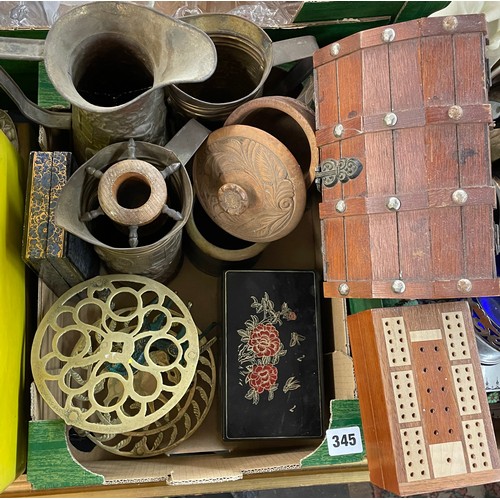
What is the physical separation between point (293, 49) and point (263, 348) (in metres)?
0.63

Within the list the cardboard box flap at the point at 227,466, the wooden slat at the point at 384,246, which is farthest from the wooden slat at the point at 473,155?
the cardboard box flap at the point at 227,466

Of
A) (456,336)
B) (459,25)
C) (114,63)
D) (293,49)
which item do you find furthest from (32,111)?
(456,336)

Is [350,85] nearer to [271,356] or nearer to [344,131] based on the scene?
[344,131]

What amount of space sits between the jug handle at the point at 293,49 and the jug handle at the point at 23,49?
440 millimetres

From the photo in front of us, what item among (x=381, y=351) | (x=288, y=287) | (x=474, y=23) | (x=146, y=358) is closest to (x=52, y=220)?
(x=146, y=358)

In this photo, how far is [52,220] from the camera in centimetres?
98

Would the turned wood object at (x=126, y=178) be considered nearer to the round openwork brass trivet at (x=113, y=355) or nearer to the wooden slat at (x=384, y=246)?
the round openwork brass trivet at (x=113, y=355)

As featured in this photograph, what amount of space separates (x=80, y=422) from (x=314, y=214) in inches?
27.8

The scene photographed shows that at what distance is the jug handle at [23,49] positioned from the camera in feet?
2.70

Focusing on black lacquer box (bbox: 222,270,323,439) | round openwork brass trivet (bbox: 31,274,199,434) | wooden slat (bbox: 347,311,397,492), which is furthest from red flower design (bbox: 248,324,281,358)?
wooden slat (bbox: 347,311,397,492)

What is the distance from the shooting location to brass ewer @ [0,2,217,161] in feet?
2.73

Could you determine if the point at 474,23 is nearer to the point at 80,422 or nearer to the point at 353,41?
the point at 353,41

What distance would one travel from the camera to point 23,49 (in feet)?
2.73

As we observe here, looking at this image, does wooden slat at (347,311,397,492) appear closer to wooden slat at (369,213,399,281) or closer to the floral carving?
wooden slat at (369,213,399,281)
